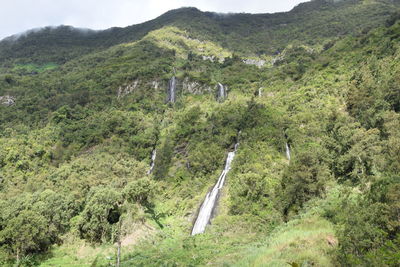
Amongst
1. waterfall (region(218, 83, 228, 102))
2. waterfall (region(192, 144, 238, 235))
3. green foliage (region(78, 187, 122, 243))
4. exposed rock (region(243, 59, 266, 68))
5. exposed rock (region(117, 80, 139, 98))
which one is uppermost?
exposed rock (region(243, 59, 266, 68))

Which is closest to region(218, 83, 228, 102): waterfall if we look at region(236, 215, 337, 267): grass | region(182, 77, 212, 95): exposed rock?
region(182, 77, 212, 95): exposed rock

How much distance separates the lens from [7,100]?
11738cm

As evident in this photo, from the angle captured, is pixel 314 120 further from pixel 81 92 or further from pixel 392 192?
pixel 81 92

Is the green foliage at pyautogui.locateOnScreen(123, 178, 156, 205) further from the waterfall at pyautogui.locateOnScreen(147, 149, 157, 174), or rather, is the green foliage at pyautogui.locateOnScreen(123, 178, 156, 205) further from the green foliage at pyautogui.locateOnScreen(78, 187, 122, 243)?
the waterfall at pyautogui.locateOnScreen(147, 149, 157, 174)

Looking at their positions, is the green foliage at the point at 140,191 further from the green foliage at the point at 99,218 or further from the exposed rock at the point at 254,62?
the exposed rock at the point at 254,62

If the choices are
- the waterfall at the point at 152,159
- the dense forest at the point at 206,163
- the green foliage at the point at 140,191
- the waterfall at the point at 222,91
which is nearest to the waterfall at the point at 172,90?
the dense forest at the point at 206,163

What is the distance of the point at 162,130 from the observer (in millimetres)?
89938

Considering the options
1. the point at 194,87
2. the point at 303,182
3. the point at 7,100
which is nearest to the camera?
the point at 303,182

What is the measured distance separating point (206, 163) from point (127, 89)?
62345mm

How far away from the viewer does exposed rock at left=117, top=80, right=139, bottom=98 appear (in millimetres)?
114350

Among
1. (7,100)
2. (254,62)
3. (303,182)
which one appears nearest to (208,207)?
(303,182)

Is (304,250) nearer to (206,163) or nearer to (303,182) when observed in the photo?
(303,182)

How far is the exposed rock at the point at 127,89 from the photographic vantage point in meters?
114

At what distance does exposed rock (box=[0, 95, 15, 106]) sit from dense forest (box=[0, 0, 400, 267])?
0.70 metres
